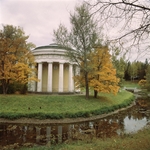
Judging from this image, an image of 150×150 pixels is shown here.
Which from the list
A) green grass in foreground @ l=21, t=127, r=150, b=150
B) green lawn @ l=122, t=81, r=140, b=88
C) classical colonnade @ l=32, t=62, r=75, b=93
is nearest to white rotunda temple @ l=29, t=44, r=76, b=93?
classical colonnade @ l=32, t=62, r=75, b=93

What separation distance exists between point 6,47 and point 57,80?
1193cm

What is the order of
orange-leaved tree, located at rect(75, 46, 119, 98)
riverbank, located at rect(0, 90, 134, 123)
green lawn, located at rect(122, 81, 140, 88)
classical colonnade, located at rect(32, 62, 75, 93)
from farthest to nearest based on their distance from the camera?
green lawn, located at rect(122, 81, 140, 88)
classical colonnade, located at rect(32, 62, 75, 93)
orange-leaved tree, located at rect(75, 46, 119, 98)
riverbank, located at rect(0, 90, 134, 123)

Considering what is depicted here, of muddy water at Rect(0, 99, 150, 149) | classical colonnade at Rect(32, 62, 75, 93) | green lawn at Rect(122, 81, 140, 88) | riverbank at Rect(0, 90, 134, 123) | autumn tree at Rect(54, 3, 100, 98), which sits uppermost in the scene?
autumn tree at Rect(54, 3, 100, 98)

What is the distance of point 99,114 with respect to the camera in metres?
17.1

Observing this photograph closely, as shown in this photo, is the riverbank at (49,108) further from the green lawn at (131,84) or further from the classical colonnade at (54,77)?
the green lawn at (131,84)

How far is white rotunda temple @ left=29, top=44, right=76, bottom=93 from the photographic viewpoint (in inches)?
1071

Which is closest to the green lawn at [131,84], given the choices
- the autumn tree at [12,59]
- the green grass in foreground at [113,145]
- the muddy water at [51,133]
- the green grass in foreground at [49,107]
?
the green grass in foreground at [49,107]

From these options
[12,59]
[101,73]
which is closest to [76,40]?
[101,73]

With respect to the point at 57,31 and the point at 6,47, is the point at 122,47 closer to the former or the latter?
the point at 57,31

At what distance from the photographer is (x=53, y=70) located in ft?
97.5

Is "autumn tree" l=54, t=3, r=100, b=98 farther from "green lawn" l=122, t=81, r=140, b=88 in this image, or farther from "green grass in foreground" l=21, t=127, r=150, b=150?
"green lawn" l=122, t=81, r=140, b=88

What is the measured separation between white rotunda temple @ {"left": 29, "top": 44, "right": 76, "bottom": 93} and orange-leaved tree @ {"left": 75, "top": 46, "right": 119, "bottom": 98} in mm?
6805

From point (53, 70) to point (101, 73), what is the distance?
12748 millimetres

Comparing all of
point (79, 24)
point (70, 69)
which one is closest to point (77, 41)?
point (79, 24)
